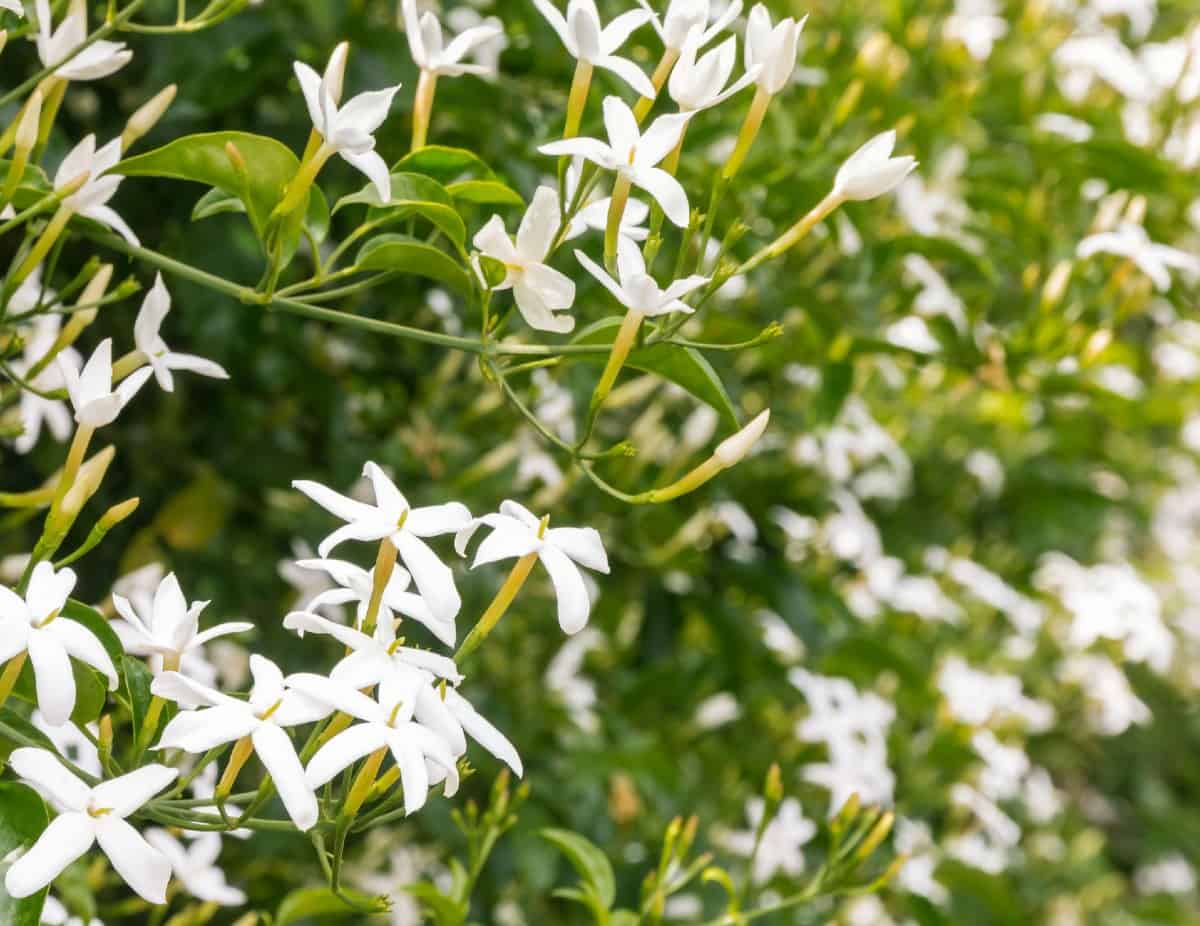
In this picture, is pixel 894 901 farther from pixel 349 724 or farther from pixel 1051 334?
pixel 349 724

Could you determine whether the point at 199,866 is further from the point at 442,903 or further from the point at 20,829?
the point at 20,829

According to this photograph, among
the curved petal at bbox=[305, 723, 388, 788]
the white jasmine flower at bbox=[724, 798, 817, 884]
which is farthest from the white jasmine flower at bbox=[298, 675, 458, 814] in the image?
the white jasmine flower at bbox=[724, 798, 817, 884]

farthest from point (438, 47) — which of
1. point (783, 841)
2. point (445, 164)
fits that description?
point (783, 841)

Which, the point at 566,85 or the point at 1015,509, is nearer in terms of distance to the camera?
the point at 566,85

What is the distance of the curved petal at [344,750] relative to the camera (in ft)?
1.62

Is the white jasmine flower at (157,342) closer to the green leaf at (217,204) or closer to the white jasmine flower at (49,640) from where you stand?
the green leaf at (217,204)

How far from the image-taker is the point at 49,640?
0.48 metres

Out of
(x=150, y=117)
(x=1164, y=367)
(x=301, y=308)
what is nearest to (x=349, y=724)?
(x=301, y=308)

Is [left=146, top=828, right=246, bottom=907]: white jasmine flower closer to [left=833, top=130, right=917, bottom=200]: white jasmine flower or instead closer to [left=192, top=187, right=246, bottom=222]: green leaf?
[left=192, top=187, right=246, bottom=222]: green leaf

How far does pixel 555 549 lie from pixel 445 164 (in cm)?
22

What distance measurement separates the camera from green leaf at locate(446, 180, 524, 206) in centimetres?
65

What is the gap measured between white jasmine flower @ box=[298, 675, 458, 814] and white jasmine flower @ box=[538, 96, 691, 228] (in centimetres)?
21

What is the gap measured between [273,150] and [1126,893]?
2606 mm

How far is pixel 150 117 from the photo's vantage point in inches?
26.6
